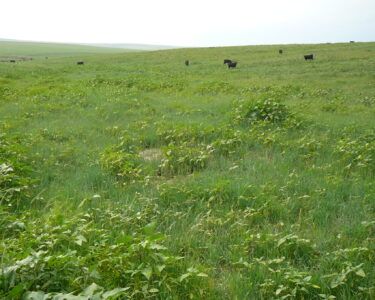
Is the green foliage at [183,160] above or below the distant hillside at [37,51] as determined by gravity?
below

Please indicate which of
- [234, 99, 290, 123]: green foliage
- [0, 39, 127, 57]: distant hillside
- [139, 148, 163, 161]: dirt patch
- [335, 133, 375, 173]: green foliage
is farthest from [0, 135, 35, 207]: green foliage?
[0, 39, 127, 57]: distant hillside

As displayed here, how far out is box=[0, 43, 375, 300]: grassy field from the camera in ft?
12.8

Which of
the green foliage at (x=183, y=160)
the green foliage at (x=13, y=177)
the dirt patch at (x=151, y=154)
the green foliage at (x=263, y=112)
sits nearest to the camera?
the green foliage at (x=13, y=177)

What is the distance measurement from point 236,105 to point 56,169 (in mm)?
7185

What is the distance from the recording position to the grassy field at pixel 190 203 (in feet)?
12.8

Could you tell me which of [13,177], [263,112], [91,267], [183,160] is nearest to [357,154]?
[183,160]

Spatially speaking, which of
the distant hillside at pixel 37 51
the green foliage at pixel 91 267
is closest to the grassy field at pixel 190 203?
the green foliage at pixel 91 267

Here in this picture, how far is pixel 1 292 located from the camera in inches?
127

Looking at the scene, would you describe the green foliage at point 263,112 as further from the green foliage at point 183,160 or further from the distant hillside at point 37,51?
the distant hillside at point 37,51

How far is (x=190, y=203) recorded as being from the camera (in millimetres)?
6105

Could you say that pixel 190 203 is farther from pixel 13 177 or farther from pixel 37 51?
pixel 37 51

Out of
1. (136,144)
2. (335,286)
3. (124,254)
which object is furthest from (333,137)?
(124,254)

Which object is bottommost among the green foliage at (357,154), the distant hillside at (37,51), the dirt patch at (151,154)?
the dirt patch at (151,154)

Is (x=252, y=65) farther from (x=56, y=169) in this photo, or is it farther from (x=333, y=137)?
(x=56, y=169)
